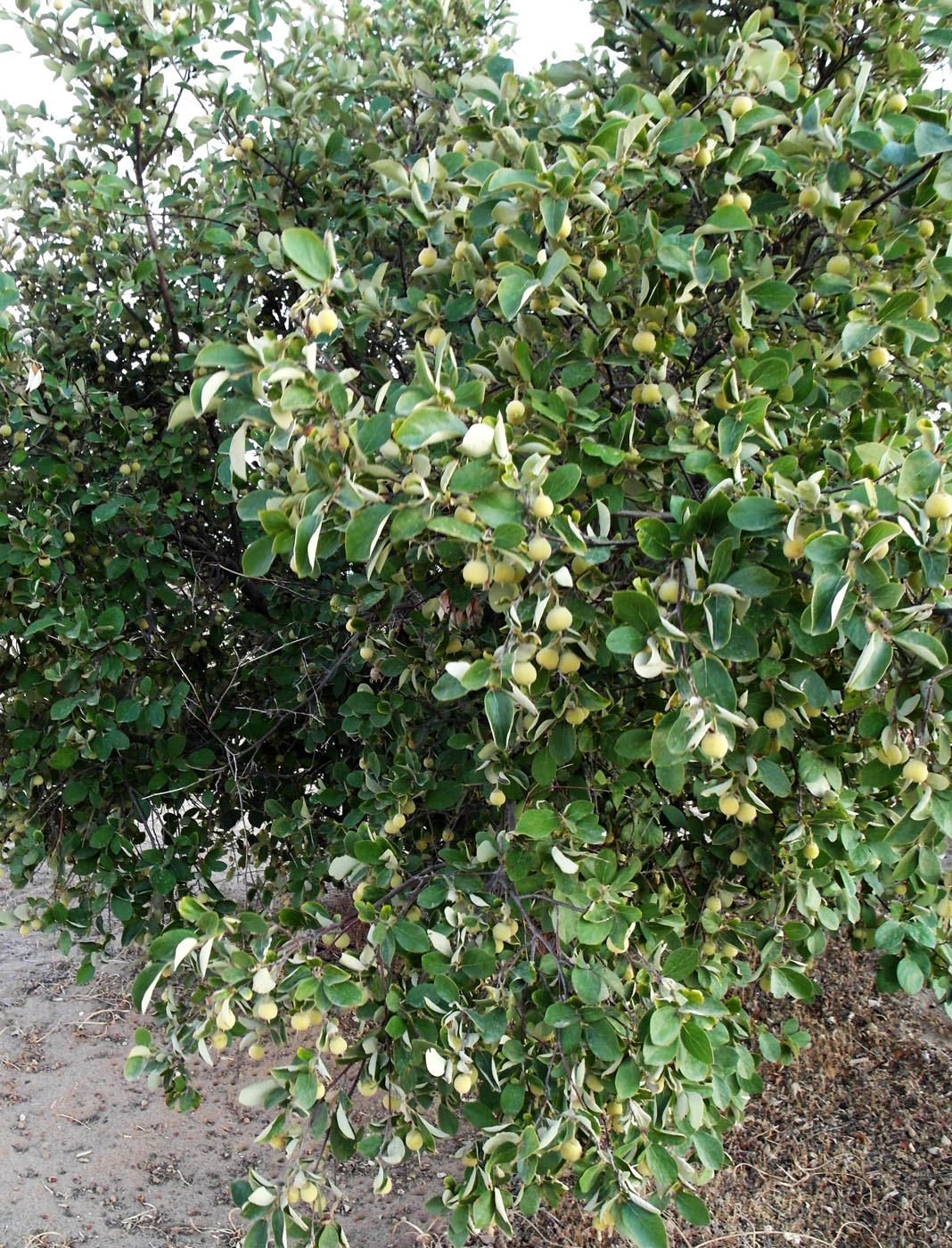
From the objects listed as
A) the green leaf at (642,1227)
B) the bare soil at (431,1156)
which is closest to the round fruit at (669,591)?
the green leaf at (642,1227)

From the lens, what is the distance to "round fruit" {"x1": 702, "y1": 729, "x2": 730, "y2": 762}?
116 cm

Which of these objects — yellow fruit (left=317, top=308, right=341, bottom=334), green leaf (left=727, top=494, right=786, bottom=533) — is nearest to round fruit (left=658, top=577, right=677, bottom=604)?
green leaf (left=727, top=494, right=786, bottom=533)

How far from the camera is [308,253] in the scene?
3.69 ft

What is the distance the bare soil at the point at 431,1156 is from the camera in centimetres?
271

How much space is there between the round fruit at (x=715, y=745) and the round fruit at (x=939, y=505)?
0.38m

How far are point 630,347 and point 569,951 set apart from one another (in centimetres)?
115

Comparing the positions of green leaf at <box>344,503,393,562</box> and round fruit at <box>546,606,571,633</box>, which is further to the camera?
round fruit at <box>546,606,571,633</box>

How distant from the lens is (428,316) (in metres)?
1.78

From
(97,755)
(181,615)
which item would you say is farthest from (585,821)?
(181,615)

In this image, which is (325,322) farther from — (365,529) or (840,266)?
(840,266)

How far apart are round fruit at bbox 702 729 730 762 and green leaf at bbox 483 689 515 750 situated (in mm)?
261

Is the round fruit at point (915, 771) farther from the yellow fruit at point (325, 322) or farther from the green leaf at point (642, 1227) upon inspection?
the yellow fruit at point (325, 322)

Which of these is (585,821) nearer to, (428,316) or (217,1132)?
(428,316)

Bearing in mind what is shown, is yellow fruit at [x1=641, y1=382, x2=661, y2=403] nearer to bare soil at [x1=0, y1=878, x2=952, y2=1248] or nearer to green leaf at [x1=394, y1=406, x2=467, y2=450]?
green leaf at [x1=394, y1=406, x2=467, y2=450]
